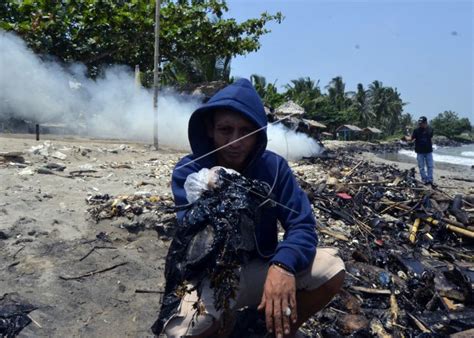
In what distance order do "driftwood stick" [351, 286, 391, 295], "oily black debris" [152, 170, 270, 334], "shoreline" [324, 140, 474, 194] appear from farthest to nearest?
"shoreline" [324, 140, 474, 194]
"driftwood stick" [351, 286, 391, 295]
"oily black debris" [152, 170, 270, 334]

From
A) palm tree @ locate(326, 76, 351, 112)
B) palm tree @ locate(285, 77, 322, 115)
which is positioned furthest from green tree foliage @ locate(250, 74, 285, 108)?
palm tree @ locate(326, 76, 351, 112)

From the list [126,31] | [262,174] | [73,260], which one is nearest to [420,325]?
[262,174]

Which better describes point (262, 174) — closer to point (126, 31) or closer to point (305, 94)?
point (126, 31)

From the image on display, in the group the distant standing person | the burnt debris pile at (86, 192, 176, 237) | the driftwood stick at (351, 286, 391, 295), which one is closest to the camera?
the driftwood stick at (351, 286, 391, 295)

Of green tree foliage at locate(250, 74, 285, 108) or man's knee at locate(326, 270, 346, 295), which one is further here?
green tree foliage at locate(250, 74, 285, 108)

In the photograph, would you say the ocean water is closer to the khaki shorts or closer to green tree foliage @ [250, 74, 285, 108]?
green tree foliage @ [250, 74, 285, 108]

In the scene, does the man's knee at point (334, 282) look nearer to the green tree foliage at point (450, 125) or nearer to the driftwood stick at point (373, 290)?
the driftwood stick at point (373, 290)

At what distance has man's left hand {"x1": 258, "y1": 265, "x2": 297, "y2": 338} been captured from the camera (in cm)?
201

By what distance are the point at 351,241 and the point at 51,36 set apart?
58.0 feet

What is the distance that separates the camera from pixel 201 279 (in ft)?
6.80

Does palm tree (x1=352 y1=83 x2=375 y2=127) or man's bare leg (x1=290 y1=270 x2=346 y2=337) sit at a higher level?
palm tree (x1=352 y1=83 x2=375 y2=127)

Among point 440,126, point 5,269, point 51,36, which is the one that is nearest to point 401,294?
point 5,269

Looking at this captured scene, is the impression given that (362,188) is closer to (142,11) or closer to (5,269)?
(5,269)

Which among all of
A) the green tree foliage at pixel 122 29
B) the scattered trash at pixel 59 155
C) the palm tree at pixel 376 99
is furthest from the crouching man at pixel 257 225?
the palm tree at pixel 376 99
